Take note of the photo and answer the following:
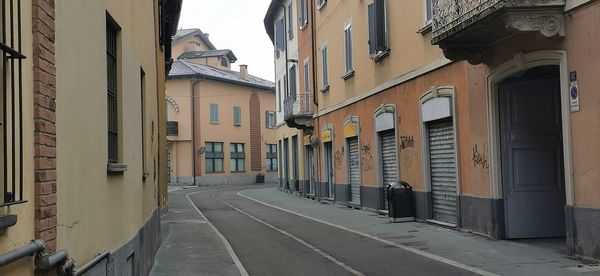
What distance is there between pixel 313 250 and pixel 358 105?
9.47 m

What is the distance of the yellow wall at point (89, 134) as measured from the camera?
4.07 m

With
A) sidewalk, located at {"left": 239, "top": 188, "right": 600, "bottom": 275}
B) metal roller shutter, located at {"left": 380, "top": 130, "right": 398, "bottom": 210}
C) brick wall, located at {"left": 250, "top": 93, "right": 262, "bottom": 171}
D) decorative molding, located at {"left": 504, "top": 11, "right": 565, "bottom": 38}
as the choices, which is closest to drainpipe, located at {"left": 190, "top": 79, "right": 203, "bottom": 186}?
brick wall, located at {"left": 250, "top": 93, "right": 262, "bottom": 171}

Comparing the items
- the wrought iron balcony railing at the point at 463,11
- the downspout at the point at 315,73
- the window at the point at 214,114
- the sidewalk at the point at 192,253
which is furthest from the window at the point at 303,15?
the window at the point at 214,114

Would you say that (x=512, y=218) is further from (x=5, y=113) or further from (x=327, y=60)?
(x=327, y=60)

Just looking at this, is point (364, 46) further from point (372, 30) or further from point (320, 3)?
point (320, 3)

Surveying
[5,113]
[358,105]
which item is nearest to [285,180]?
[358,105]

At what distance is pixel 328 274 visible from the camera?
342 inches

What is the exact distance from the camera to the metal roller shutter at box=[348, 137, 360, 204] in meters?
20.6

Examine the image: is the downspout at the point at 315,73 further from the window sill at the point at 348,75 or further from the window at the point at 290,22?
the window sill at the point at 348,75

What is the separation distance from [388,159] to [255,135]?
37.7 m

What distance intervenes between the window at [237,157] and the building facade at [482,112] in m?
33.4

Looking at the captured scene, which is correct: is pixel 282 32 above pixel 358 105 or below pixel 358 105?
above

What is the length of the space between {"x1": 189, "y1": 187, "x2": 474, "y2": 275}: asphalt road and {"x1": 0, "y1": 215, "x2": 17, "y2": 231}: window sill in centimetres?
621

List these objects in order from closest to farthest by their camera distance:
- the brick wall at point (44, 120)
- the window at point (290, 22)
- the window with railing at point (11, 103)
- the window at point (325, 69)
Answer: the window with railing at point (11, 103) → the brick wall at point (44, 120) → the window at point (325, 69) → the window at point (290, 22)
